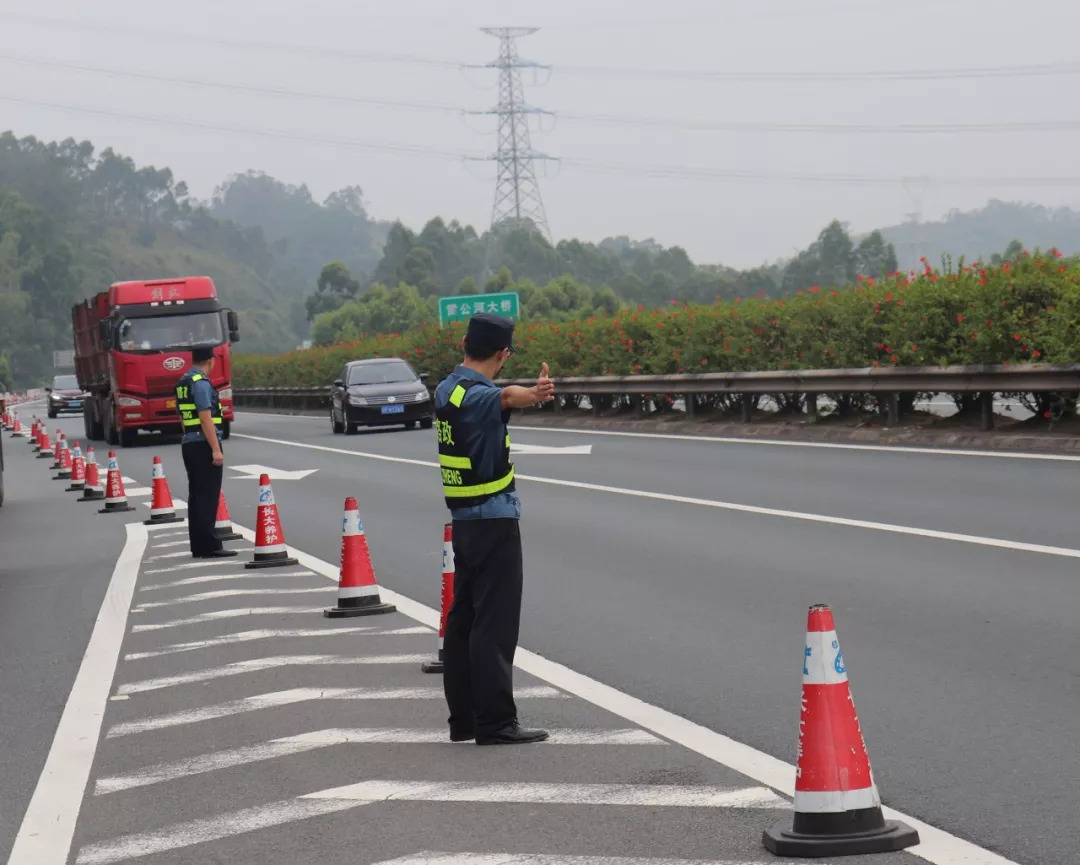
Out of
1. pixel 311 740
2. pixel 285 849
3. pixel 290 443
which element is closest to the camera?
pixel 285 849

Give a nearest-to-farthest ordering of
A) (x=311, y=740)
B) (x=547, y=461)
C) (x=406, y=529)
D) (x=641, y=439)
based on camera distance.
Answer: (x=311, y=740) → (x=406, y=529) → (x=547, y=461) → (x=641, y=439)

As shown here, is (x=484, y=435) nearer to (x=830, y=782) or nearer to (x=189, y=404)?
(x=830, y=782)

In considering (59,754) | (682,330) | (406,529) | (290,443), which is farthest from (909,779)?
(290,443)

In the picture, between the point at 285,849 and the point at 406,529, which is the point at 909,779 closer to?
the point at 285,849

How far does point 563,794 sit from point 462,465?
1.68m

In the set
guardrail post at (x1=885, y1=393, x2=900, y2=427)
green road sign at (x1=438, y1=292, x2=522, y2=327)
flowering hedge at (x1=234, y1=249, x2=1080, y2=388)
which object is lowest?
guardrail post at (x1=885, y1=393, x2=900, y2=427)

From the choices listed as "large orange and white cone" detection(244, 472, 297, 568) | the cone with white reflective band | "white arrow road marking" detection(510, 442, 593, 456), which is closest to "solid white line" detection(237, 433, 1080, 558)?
"white arrow road marking" detection(510, 442, 593, 456)

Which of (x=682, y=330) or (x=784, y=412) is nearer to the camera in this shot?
(x=784, y=412)

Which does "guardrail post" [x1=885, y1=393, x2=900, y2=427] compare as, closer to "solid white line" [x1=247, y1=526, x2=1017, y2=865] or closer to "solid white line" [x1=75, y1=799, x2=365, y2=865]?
"solid white line" [x1=247, y1=526, x2=1017, y2=865]

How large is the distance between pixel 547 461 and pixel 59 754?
16.3 meters

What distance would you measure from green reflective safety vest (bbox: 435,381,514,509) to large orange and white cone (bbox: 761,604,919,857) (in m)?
2.31

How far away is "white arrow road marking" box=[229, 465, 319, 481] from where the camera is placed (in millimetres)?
24592

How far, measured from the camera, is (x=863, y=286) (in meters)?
24.5

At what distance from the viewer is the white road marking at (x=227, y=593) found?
40.9 ft
